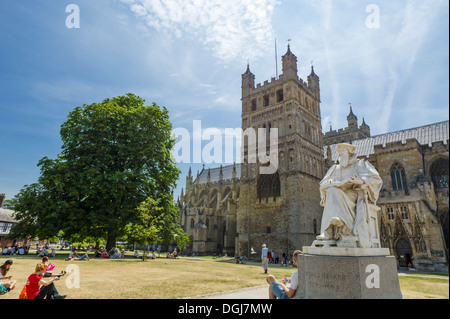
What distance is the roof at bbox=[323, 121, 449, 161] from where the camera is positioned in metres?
28.6

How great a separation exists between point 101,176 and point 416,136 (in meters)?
33.7

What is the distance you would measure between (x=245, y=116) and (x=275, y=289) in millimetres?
31131

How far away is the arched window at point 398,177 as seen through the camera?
26.2 meters

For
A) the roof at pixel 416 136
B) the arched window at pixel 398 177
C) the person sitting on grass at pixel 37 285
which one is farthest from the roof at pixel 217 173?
the person sitting on grass at pixel 37 285

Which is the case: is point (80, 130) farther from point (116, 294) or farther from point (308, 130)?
point (308, 130)

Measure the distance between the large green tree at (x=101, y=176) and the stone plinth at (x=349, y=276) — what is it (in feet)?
47.9

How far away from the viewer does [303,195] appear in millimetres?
28266

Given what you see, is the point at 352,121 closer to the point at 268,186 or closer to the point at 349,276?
the point at 268,186

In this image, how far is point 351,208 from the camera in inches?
209

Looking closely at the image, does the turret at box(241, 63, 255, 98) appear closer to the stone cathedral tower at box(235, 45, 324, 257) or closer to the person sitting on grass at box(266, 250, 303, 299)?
the stone cathedral tower at box(235, 45, 324, 257)

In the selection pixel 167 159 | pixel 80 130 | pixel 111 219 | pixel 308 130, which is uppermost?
pixel 308 130

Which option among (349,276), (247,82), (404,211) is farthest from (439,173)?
(349,276)
